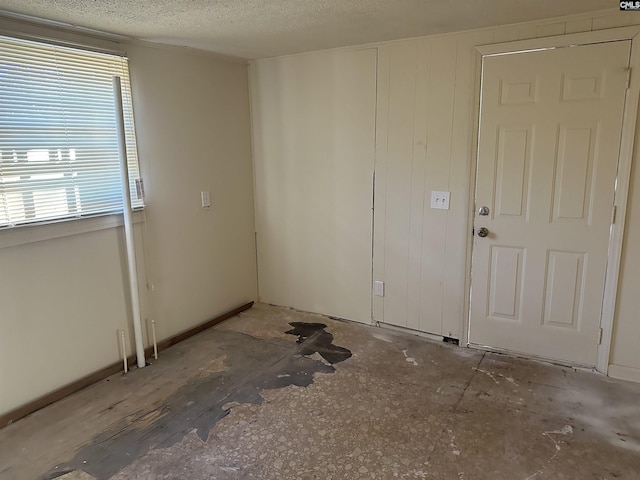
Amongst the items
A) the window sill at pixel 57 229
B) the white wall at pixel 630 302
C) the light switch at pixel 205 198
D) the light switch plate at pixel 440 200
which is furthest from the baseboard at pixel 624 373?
the window sill at pixel 57 229

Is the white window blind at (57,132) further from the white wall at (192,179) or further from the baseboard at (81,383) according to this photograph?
the baseboard at (81,383)

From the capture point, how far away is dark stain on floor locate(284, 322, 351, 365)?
10.6 feet

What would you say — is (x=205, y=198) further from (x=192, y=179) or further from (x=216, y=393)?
(x=216, y=393)

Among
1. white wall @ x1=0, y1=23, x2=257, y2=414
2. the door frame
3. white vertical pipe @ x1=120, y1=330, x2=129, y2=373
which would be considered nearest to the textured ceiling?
the door frame

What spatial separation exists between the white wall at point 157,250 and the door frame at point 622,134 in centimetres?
209

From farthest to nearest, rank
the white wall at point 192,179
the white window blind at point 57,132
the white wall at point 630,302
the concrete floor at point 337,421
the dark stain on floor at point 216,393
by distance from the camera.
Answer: the white wall at point 192,179
the white wall at point 630,302
the white window blind at point 57,132
the dark stain on floor at point 216,393
the concrete floor at point 337,421

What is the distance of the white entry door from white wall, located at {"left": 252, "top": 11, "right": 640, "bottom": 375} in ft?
0.45

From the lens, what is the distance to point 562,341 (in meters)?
2.99

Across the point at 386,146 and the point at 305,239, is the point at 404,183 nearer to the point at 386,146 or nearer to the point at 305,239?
the point at 386,146

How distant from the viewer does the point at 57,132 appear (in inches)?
101

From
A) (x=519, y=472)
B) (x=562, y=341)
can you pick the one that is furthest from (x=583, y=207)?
(x=519, y=472)

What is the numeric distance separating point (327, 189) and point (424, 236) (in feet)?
3.16

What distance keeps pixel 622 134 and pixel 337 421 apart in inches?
97.2

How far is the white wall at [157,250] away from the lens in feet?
8.23
